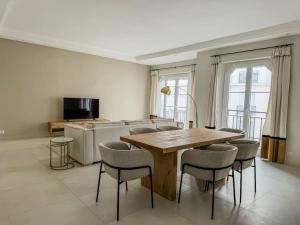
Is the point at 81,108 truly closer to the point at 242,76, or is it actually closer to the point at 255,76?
the point at 242,76

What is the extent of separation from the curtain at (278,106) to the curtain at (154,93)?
14.6ft

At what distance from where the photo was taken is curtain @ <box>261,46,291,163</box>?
430 centimetres

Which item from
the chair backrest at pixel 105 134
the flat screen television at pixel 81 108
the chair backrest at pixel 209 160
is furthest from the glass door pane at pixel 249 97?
the flat screen television at pixel 81 108

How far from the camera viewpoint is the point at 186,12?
357 centimetres

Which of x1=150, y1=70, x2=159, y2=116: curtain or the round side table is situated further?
x1=150, y1=70, x2=159, y2=116: curtain

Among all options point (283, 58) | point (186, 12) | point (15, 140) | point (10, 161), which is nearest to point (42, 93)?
point (15, 140)

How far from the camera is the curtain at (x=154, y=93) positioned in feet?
27.0

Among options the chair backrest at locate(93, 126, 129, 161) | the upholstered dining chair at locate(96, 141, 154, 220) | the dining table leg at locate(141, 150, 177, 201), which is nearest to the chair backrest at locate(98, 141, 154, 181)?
the upholstered dining chair at locate(96, 141, 154, 220)

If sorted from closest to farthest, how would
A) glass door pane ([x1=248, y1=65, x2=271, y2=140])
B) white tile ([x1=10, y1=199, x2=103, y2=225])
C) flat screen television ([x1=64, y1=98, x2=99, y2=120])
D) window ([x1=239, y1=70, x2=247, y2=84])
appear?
white tile ([x1=10, y1=199, x2=103, y2=225]) < glass door pane ([x1=248, y1=65, x2=271, y2=140]) < window ([x1=239, y1=70, x2=247, y2=84]) < flat screen television ([x1=64, y1=98, x2=99, y2=120])

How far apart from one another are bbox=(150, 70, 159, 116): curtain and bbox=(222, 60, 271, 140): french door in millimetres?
3152

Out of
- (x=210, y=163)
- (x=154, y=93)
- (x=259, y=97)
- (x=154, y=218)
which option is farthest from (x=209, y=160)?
(x=154, y=93)

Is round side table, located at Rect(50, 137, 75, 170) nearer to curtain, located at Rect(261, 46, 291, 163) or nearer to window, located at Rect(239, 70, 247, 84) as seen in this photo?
curtain, located at Rect(261, 46, 291, 163)

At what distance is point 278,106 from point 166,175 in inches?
127

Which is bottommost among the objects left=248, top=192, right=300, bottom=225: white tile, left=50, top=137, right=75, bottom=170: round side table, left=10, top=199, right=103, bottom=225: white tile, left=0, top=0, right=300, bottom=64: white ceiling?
left=248, top=192, right=300, bottom=225: white tile
